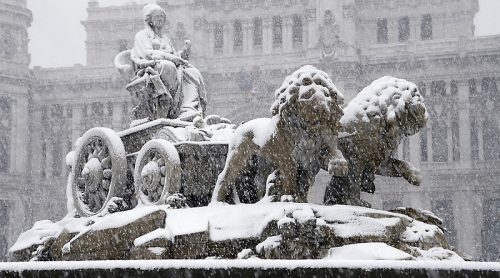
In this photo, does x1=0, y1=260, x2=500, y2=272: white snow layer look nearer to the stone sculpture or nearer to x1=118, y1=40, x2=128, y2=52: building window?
the stone sculpture

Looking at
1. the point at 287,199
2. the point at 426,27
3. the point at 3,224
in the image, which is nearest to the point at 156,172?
the point at 287,199

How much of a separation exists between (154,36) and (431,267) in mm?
6521

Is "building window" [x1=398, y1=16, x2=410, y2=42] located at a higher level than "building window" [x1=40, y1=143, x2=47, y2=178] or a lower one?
higher

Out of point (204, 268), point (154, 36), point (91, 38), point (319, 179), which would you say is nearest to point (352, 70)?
point (319, 179)

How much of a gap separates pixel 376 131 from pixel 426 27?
38702 mm

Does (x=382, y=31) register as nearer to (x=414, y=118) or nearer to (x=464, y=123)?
(x=464, y=123)

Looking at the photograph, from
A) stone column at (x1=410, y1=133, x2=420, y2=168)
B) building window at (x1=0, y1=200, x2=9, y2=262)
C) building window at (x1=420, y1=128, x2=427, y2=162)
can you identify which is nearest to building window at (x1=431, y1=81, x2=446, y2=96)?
building window at (x1=420, y1=128, x2=427, y2=162)

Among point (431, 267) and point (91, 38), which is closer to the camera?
point (431, 267)

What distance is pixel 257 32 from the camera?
45562 millimetres

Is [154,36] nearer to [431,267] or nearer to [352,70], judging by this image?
[431,267]

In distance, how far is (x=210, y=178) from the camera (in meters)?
8.45

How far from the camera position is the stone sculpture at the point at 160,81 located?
9.42m

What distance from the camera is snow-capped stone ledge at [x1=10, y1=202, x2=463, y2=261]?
6359 millimetres

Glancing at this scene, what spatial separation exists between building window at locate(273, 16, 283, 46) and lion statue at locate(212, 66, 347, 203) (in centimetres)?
3785
